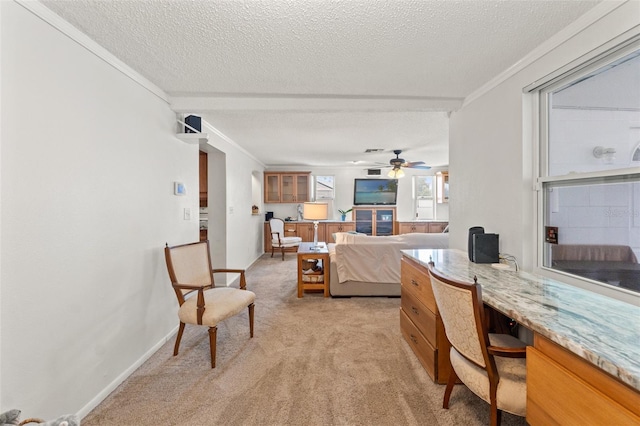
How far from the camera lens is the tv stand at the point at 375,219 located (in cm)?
714

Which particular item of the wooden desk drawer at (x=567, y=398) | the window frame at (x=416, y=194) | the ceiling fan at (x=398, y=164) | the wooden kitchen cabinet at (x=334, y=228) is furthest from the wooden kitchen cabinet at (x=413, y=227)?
the wooden desk drawer at (x=567, y=398)

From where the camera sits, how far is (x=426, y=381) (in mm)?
1850

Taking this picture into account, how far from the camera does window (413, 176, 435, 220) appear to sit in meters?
7.27

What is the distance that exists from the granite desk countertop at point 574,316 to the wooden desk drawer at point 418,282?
22cm

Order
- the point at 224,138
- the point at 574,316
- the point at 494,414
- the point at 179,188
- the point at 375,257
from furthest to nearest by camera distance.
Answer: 1. the point at 224,138
2. the point at 375,257
3. the point at 179,188
4. the point at 494,414
5. the point at 574,316

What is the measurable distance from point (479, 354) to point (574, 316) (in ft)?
1.33

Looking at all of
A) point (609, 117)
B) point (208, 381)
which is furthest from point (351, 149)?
point (208, 381)

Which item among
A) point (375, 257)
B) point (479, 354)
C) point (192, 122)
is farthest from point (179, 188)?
point (479, 354)

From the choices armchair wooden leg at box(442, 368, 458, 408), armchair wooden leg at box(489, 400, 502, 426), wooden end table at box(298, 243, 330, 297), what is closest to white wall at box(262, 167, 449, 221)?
wooden end table at box(298, 243, 330, 297)

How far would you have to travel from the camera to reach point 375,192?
23.5ft

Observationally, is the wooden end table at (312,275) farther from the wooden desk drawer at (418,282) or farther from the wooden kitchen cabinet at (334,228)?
the wooden kitchen cabinet at (334,228)

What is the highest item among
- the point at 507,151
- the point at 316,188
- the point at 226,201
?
the point at 316,188

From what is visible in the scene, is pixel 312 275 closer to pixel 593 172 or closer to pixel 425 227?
pixel 593 172

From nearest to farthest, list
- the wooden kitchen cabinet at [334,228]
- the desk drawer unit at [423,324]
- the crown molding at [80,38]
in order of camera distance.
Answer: the crown molding at [80,38] → the desk drawer unit at [423,324] → the wooden kitchen cabinet at [334,228]
